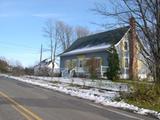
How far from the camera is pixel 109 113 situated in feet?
50.5

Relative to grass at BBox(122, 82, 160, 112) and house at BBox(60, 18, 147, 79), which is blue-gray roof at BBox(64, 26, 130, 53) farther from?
grass at BBox(122, 82, 160, 112)

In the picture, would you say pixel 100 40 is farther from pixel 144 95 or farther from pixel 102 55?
pixel 144 95

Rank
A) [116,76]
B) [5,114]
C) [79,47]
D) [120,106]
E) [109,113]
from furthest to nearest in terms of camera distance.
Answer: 1. [79,47]
2. [116,76]
3. [120,106]
4. [109,113]
5. [5,114]

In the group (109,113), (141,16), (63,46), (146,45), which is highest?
(63,46)

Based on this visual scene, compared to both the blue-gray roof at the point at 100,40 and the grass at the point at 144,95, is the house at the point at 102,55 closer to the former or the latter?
the blue-gray roof at the point at 100,40

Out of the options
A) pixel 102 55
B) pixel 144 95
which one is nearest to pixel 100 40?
pixel 102 55

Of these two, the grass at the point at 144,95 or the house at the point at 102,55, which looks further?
the house at the point at 102,55

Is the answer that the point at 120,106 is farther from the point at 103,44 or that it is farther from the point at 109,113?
the point at 103,44

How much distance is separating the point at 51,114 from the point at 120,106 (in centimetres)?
493

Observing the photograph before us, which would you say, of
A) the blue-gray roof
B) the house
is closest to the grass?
the house

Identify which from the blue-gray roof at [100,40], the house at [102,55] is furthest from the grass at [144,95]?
the blue-gray roof at [100,40]

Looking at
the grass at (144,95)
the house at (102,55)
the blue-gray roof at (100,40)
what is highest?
the blue-gray roof at (100,40)

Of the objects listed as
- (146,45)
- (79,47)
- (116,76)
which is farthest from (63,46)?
(146,45)

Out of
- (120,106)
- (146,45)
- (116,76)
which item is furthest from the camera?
(116,76)
